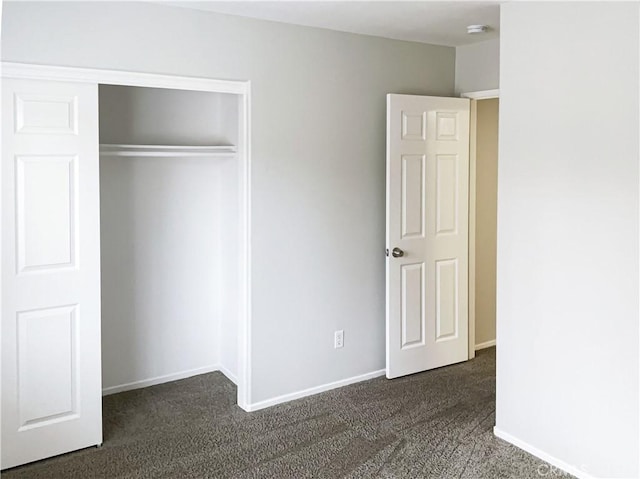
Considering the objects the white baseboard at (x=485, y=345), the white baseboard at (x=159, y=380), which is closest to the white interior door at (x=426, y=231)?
the white baseboard at (x=485, y=345)

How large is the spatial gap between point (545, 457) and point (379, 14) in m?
2.51

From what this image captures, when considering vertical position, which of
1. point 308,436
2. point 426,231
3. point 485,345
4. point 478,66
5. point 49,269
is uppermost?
point 478,66

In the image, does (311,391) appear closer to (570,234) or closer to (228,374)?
(228,374)

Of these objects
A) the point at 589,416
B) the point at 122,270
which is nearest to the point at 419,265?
the point at 589,416

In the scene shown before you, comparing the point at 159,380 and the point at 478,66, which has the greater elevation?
the point at 478,66

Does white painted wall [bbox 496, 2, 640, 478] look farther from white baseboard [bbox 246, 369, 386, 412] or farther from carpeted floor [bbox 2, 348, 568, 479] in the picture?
white baseboard [bbox 246, 369, 386, 412]

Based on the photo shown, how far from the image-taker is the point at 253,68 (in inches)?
141

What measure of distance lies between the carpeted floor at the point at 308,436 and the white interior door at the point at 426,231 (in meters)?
0.31

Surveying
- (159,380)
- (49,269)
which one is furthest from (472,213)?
(49,269)

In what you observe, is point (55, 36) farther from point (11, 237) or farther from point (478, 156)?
point (478, 156)

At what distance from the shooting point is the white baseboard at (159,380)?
406cm

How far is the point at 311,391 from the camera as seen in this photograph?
4.02m

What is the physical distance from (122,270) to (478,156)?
2714 mm

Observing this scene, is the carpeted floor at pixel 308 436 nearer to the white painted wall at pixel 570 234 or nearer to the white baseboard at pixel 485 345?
the white painted wall at pixel 570 234
